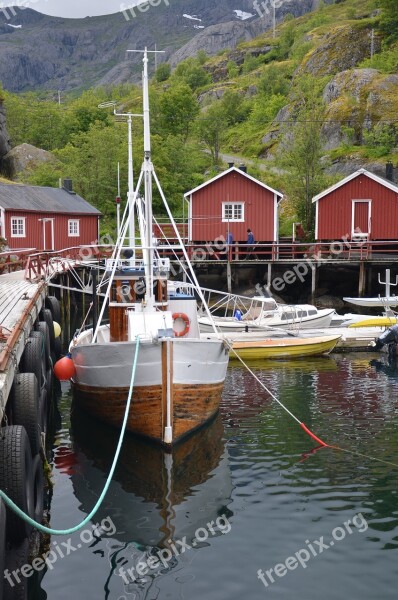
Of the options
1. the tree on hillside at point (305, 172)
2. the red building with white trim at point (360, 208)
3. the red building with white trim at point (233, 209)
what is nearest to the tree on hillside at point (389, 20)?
the tree on hillside at point (305, 172)

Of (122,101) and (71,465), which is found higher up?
(122,101)

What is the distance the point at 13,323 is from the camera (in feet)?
44.8

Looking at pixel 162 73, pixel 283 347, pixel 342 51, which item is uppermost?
pixel 162 73

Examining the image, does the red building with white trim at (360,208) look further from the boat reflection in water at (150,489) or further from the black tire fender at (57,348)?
the boat reflection in water at (150,489)

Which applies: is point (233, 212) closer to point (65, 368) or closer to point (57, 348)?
point (57, 348)

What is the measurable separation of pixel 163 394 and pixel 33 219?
29.6 m

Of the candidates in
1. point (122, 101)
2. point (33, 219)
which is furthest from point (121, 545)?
point (122, 101)

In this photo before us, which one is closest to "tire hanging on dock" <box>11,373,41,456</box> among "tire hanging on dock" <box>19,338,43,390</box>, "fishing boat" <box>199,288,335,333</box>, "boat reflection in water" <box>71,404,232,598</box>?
"boat reflection in water" <box>71,404,232,598</box>

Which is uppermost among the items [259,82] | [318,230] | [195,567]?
[259,82]

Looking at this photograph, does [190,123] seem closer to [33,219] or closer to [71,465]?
[33,219]

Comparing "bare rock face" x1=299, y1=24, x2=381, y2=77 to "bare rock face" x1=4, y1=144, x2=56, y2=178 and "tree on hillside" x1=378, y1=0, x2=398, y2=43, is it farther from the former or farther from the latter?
"bare rock face" x1=4, y1=144, x2=56, y2=178

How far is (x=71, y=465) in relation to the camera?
14.3 m

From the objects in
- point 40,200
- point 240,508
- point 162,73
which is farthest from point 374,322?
point 162,73
